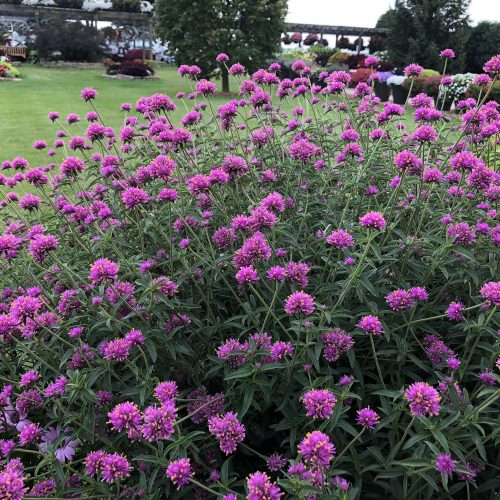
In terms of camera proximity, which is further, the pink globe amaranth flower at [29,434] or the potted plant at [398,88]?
the potted plant at [398,88]

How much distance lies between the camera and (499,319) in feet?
6.66

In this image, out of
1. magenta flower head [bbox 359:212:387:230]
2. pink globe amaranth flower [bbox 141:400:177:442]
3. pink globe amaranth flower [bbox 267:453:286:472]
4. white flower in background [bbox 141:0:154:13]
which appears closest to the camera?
pink globe amaranth flower [bbox 141:400:177:442]

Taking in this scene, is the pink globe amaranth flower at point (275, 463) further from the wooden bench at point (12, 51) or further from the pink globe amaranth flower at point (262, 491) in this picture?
the wooden bench at point (12, 51)

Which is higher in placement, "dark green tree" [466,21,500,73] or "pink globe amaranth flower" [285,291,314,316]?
"dark green tree" [466,21,500,73]

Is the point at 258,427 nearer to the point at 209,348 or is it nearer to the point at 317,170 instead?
the point at 209,348

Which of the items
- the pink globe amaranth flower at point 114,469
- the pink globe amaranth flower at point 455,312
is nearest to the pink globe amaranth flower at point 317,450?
the pink globe amaranth flower at point 114,469

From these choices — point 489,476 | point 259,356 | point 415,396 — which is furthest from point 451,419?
point 259,356

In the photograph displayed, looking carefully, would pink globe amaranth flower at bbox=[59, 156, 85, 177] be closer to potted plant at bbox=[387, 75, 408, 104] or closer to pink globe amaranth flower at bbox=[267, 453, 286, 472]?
pink globe amaranth flower at bbox=[267, 453, 286, 472]

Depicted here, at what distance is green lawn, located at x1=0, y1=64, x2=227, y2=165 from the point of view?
9680 millimetres

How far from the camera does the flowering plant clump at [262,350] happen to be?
1613 millimetres

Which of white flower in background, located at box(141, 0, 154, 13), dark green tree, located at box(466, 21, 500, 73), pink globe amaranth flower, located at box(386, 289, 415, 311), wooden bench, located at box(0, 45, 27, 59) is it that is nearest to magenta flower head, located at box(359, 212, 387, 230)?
pink globe amaranth flower, located at box(386, 289, 415, 311)

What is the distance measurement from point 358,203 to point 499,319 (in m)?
1.12

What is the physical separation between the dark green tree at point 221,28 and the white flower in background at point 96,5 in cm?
1622

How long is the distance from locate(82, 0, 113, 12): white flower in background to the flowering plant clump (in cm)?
3360
